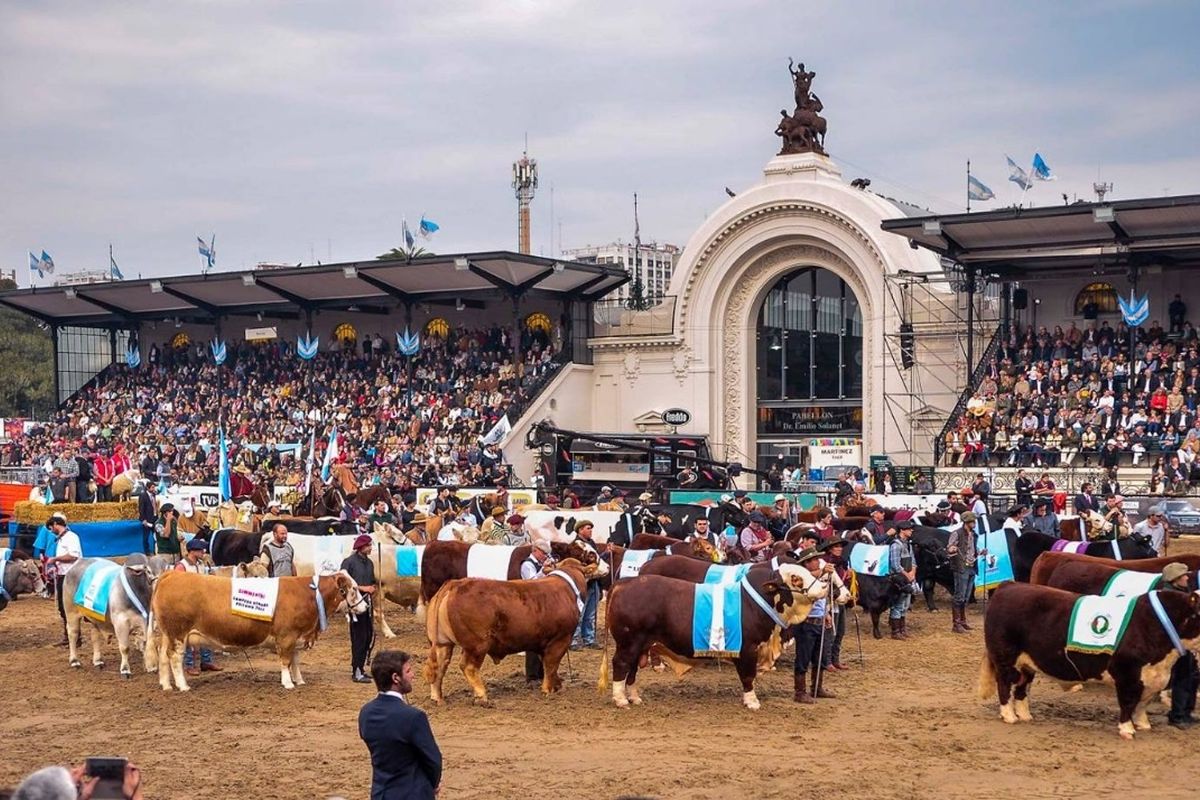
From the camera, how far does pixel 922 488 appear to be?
3312cm

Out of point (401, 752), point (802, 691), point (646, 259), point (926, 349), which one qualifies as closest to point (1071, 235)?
point (926, 349)

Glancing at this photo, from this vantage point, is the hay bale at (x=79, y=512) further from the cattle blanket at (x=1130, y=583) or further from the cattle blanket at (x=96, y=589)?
the cattle blanket at (x=1130, y=583)

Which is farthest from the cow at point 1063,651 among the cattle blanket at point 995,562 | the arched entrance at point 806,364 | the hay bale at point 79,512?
the arched entrance at point 806,364

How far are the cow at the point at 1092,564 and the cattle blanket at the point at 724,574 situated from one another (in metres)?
3.37

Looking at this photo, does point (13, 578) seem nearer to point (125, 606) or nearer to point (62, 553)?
point (62, 553)

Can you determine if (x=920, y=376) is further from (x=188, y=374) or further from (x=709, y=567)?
(x=188, y=374)

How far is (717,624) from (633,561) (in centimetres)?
434

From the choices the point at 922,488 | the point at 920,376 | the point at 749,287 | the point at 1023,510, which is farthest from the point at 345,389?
the point at 1023,510

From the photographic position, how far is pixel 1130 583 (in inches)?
597

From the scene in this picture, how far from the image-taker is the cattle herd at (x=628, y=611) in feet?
43.7

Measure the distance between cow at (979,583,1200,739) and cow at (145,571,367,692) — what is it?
22.1ft

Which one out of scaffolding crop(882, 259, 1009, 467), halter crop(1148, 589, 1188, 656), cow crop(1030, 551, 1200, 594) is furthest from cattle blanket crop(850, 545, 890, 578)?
scaffolding crop(882, 259, 1009, 467)

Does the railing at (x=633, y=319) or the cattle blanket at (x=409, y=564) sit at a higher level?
the railing at (x=633, y=319)

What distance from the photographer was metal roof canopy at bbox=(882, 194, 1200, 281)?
35188mm
